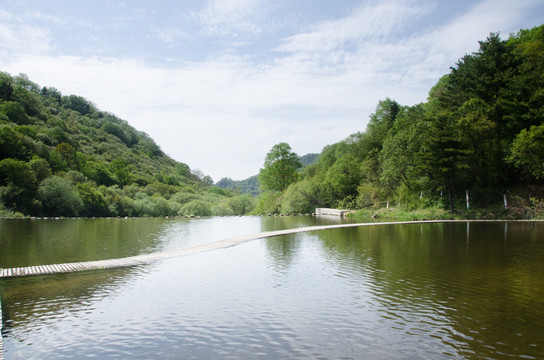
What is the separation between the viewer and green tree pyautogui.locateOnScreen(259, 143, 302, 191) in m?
69.8

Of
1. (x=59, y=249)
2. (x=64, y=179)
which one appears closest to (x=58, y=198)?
(x=64, y=179)

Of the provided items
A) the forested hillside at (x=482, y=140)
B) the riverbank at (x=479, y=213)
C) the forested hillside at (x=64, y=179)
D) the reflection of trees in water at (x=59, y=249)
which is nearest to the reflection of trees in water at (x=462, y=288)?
the reflection of trees in water at (x=59, y=249)

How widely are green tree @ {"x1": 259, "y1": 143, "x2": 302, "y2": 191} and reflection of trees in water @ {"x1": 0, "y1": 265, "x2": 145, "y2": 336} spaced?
58.0 meters

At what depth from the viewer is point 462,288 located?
9.63 m

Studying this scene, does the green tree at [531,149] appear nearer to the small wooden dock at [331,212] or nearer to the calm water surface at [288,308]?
the calm water surface at [288,308]

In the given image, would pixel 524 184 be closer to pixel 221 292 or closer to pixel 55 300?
pixel 221 292

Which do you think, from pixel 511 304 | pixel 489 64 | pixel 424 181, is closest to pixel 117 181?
pixel 424 181

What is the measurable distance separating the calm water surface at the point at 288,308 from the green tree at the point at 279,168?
181 feet

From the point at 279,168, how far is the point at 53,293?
6139 centimetres

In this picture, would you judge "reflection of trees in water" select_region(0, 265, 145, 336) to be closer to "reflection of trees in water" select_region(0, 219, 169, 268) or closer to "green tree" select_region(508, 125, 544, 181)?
"reflection of trees in water" select_region(0, 219, 169, 268)

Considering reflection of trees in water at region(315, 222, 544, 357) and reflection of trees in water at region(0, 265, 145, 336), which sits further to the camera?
reflection of trees in water at region(0, 265, 145, 336)

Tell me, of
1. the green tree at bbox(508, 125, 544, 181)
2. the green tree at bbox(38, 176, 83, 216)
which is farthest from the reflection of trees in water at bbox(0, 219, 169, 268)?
the green tree at bbox(508, 125, 544, 181)

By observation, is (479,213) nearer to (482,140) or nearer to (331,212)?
(482,140)

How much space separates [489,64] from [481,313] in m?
34.7
